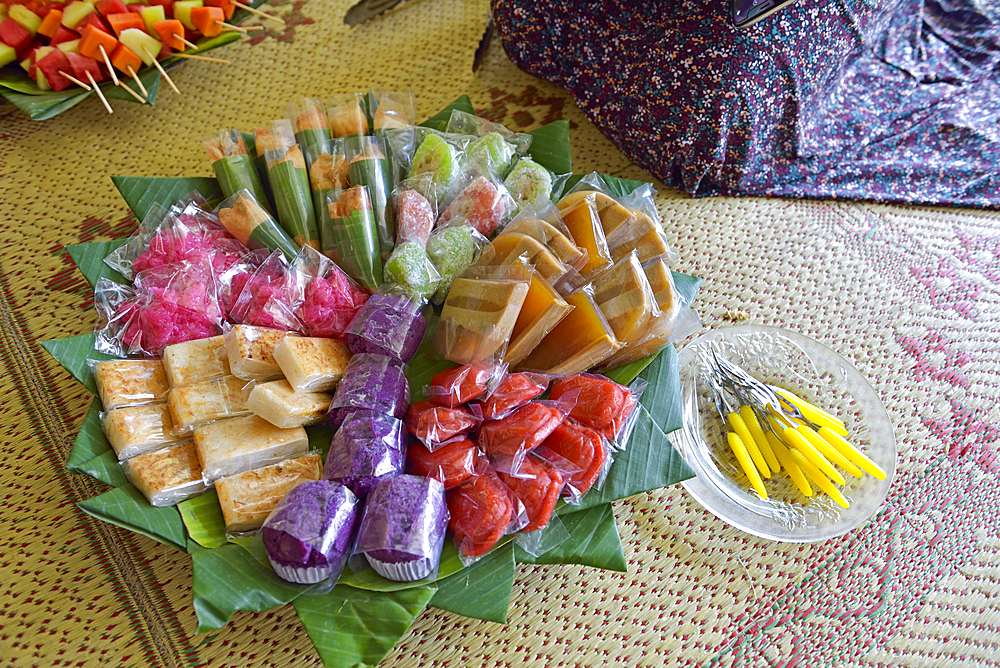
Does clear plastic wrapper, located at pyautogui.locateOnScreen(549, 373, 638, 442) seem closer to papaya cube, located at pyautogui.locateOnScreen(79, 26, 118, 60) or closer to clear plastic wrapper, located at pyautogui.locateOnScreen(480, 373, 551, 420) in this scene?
clear plastic wrapper, located at pyautogui.locateOnScreen(480, 373, 551, 420)

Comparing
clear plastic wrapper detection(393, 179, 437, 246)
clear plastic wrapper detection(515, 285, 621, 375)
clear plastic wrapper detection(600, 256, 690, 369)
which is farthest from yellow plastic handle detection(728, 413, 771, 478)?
clear plastic wrapper detection(393, 179, 437, 246)

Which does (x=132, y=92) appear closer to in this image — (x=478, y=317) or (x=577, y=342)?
(x=478, y=317)

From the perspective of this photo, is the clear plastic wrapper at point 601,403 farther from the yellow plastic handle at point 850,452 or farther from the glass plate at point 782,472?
the yellow plastic handle at point 850,452

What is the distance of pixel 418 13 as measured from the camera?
8.86 feet

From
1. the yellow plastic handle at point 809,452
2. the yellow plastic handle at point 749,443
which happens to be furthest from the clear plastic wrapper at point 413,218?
the yellow plastic handle at point 809,452

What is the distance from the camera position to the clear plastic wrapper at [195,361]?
141 cm

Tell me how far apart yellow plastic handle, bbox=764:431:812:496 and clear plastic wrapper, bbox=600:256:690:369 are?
344 millimetres

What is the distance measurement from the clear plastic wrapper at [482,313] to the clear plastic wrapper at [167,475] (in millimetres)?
609

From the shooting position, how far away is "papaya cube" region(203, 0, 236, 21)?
7.26ft

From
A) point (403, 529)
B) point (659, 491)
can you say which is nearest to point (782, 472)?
point (659, 491)

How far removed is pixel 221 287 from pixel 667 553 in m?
1.26

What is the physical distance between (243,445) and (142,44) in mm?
1550

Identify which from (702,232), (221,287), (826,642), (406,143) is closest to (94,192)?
(221,287)

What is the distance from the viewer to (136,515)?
4.06ft
